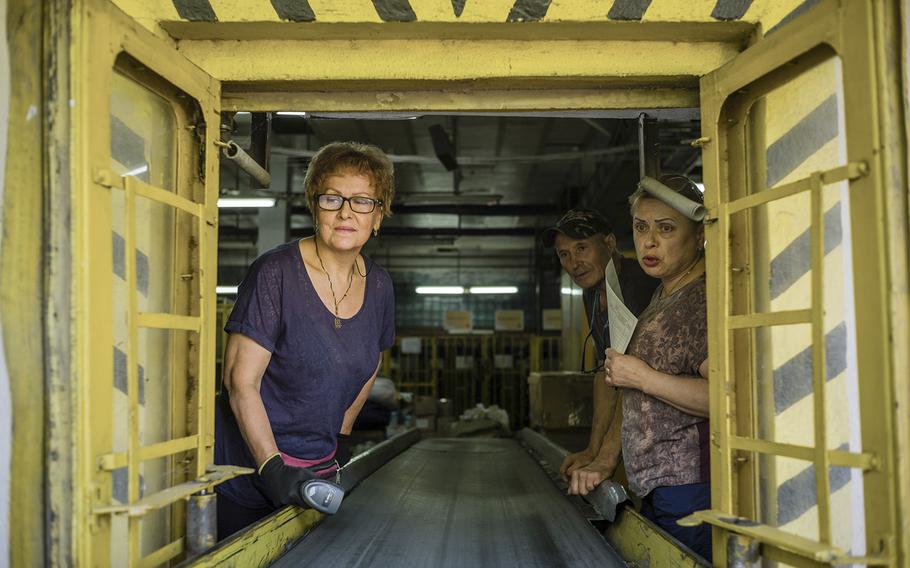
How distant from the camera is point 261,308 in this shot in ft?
8.28

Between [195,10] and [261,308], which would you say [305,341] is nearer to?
[261,308]

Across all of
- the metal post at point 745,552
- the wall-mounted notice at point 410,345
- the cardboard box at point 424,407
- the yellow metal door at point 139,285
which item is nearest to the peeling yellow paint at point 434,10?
the yellow metal door at point 139,285

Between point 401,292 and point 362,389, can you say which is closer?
point 362,389

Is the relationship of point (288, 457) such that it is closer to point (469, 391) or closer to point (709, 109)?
point (709, 109)

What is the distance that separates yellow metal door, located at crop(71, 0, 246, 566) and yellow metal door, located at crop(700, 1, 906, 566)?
1407 millimetres

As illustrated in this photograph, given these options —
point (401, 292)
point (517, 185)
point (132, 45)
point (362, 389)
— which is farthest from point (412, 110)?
point (401, 292)

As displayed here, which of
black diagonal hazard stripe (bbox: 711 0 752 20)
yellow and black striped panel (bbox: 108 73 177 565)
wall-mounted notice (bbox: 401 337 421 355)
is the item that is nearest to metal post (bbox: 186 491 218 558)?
yellow and black striped panel (bbox: 108 73 177 565)

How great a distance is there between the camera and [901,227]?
1413mm

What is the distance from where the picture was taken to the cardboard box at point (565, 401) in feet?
20.5

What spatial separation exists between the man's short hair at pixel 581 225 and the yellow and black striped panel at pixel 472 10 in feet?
5.58

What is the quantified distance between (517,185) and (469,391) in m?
4.62

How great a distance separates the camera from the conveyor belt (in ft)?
7.48

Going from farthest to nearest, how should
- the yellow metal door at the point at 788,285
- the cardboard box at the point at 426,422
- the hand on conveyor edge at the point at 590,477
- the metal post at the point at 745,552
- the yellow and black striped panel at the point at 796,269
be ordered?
the cardboard box at the point at 426,422 → the hand on conveyor edge at the point at 590,477 → the yellow and black striped panel at the point at 796,269 → the metal post at the point at 745,552 → the yellow metal door at the point at 788,285

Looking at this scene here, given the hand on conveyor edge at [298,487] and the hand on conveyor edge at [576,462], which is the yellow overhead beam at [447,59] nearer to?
the hand on conveyor edge at [298,487]
